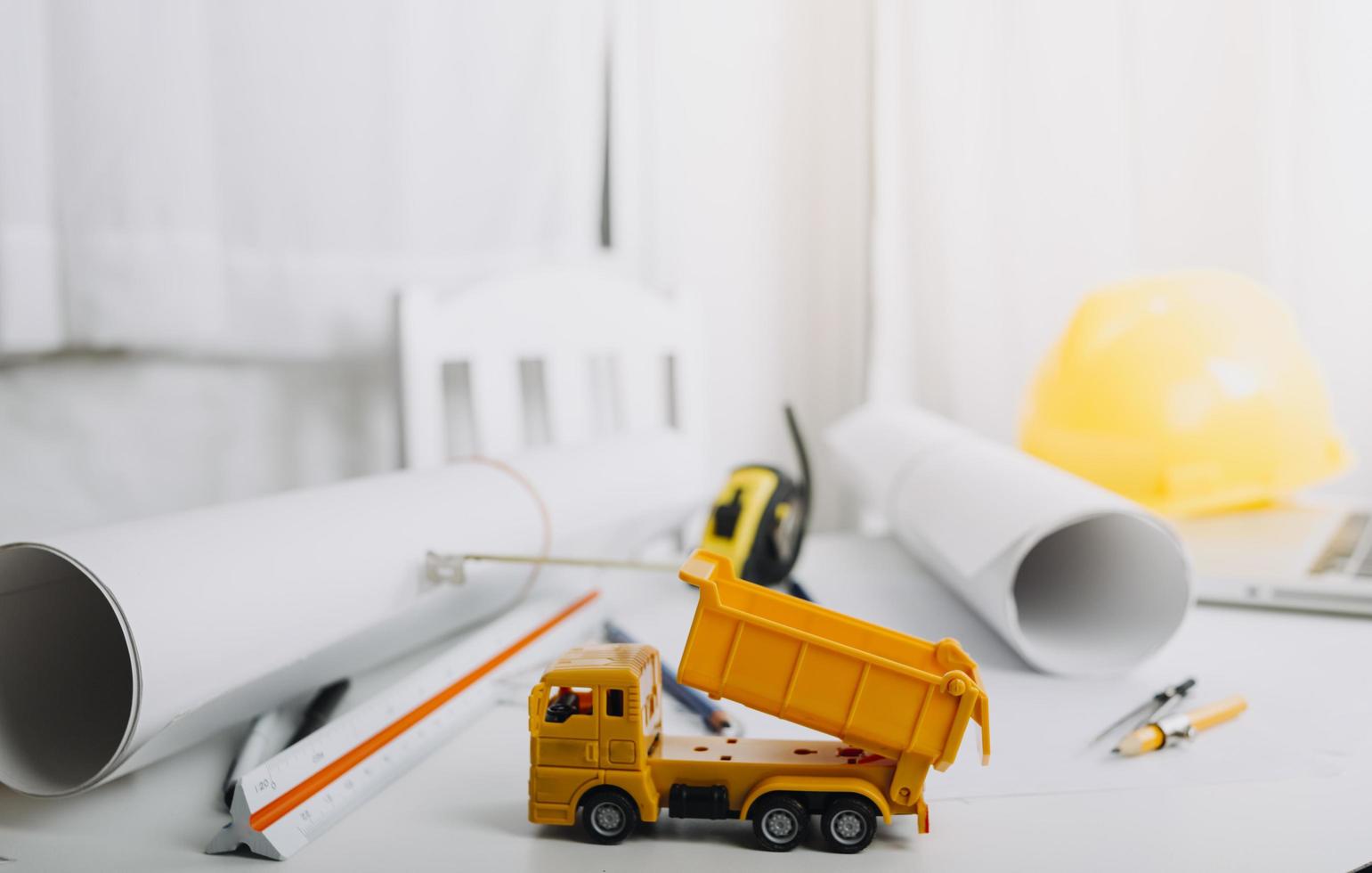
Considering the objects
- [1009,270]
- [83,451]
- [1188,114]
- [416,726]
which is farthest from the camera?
[1009,270]

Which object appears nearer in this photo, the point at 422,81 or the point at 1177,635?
the point at 1177,635

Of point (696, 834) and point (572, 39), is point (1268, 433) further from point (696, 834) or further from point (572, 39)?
point (572, 39)

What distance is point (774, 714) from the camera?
1.54 feet

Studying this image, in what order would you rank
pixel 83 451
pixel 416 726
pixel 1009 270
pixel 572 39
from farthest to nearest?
pixel 1009 270 < pixel 572 39 < pixel 83 451 < pixel 416 726

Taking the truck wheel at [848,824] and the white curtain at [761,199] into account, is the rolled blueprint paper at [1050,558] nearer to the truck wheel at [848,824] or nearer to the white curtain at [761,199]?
the truck wheel at [848,824]

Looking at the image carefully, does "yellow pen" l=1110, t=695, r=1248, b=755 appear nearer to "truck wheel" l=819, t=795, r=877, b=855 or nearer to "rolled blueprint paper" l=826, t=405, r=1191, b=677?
"rolled blueprint paper" l=826, t=405, r=1191, b=677

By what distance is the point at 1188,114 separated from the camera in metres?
1.48

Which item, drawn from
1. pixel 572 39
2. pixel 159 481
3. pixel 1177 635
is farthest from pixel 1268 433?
pixel 159 481

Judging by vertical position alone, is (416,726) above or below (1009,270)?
below

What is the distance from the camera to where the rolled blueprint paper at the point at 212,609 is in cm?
51

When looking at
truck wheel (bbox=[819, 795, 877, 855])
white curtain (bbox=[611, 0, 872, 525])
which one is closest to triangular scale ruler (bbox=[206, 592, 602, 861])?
truck wheel (bbox=[819, 795, 877, 855])

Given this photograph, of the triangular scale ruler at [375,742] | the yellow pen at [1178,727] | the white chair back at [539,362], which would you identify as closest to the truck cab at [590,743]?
the triangular scale ruler at [375,742]

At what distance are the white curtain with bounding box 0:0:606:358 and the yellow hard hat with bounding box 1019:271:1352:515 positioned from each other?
2.24 ft

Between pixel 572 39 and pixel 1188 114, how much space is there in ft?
2.91
